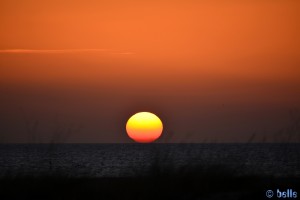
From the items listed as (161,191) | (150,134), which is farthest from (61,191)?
(150,134)

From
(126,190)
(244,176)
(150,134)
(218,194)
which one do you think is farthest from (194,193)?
(150,134)

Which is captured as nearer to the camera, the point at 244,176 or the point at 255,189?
the point at 255,189

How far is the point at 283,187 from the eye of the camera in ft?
56.3

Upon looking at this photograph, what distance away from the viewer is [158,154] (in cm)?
1711

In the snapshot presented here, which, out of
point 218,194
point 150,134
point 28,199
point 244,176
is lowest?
point 28,199

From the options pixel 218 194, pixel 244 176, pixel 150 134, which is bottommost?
pixel 218 194

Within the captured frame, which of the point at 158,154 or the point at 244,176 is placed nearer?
the point at 158,154

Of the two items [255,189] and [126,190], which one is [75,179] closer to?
[126,190]

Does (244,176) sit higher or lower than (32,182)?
higher

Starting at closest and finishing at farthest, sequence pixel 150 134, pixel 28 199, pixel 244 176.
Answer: pixel 28 199
pixel 244 176
pixel 150 134

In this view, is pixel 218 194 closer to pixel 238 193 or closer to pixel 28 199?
pixel 238 193

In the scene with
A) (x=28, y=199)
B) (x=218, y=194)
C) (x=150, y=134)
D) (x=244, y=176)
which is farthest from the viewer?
(x=150, y=134)

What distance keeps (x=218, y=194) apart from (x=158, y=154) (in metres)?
2.08

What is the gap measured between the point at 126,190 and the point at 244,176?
4941mm
